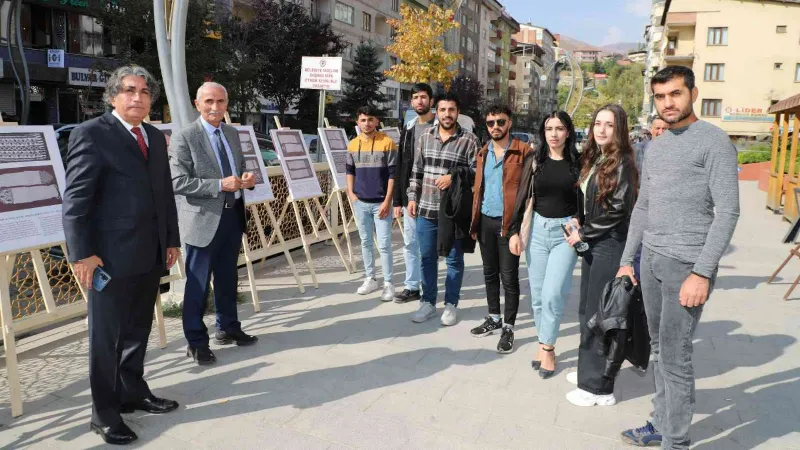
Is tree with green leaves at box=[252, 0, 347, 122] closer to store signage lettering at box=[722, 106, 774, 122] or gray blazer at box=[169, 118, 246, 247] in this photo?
gray blazer at box=[169, 118, 246, 247]

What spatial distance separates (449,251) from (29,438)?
325 cm

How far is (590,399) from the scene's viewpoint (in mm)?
3805

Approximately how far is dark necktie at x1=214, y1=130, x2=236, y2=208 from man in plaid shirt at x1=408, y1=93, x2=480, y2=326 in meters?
1.71

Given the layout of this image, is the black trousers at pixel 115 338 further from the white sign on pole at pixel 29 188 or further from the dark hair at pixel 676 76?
the dark hair at pixel 676 76

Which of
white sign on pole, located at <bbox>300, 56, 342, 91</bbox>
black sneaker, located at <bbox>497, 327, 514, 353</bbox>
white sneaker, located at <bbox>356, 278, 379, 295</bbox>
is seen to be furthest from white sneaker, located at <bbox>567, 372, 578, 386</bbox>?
white sign on pole, located at <bbox>300, 56, 342, 91</bbox>

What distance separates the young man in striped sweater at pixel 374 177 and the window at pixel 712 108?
148 feet

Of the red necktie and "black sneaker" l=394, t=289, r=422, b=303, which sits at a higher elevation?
the red necktie

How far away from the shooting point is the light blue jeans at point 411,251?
19.2 feet

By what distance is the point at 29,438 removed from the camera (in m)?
3.30

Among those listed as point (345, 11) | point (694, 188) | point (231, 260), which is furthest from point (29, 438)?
point (345, 11)

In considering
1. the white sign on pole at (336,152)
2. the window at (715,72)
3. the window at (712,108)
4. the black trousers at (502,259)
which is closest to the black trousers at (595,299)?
the black trousers at (502,259)

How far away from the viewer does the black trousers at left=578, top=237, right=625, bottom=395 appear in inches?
145

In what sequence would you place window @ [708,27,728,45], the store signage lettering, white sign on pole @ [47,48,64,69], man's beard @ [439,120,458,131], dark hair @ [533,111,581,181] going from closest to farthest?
dark hair @ [533,111,581,181]
man's beard @ [439,120,458,131]
white sign on pole @ [47,48,64,69]
the store signage lettering
window @ [708,27,728,45]

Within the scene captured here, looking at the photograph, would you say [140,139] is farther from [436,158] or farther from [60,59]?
[60,59]
